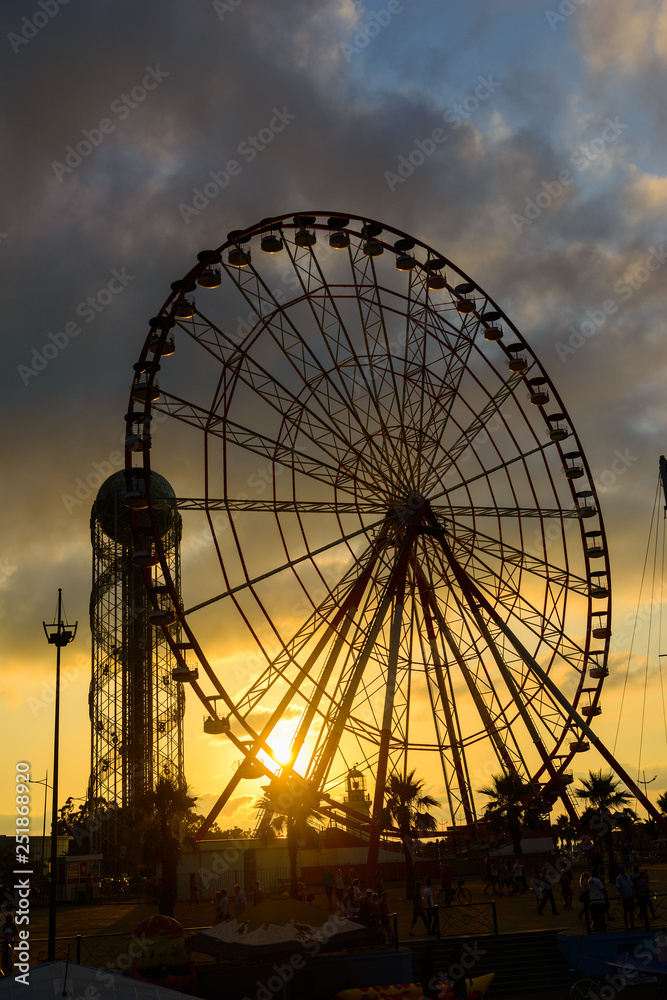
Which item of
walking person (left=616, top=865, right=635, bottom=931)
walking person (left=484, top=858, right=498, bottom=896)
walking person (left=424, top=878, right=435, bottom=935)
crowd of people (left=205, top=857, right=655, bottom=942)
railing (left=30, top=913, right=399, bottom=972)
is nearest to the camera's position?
railing (left=30, top=913, right=399, bottom=972)

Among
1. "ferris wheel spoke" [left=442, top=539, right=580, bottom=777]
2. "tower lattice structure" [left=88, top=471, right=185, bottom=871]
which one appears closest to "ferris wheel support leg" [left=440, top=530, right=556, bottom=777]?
"ferris wheel spoke" [left=442, top=539, right=580, bottom=777]

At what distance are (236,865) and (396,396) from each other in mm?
22143

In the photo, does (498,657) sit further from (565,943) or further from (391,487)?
(565,943)

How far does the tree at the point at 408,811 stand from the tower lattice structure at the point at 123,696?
70.3 feet

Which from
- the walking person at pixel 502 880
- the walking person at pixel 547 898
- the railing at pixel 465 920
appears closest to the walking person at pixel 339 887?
the railing at pixel 465 920

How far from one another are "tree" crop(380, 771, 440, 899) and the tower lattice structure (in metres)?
A: 21.4

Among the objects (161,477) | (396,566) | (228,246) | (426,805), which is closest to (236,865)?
(426,805)

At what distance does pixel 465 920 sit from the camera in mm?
26094

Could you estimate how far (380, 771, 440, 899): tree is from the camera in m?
31.2

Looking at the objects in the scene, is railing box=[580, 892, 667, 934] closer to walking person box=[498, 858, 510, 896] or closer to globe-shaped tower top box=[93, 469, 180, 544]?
walking person box=[498, 858, 510, 896]

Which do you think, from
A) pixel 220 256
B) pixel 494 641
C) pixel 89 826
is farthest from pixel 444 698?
pixel 89 826

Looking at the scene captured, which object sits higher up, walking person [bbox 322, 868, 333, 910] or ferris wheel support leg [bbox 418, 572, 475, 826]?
ferris wheel support leg [bbox 418, 572, 475, 826]

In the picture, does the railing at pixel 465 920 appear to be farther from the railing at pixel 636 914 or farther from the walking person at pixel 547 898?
the railing at pixel 636 914

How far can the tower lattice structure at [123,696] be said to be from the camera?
5944cm
